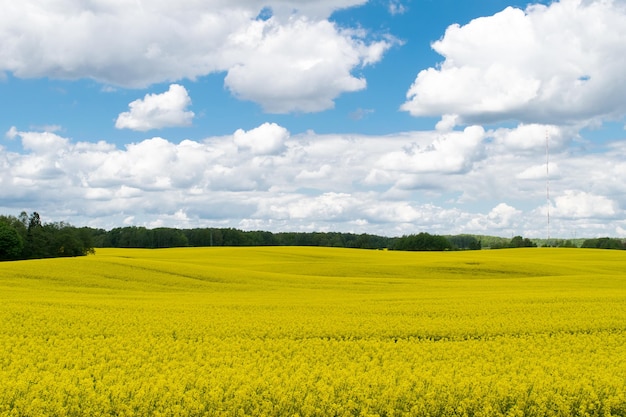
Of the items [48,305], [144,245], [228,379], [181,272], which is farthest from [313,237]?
[228,379]

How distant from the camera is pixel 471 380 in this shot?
984 cm

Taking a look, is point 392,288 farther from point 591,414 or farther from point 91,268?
point 591,414

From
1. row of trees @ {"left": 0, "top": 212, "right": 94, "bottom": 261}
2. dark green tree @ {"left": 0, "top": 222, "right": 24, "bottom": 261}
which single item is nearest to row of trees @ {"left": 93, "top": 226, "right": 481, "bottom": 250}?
row of trees @ {"left": 0, "top": 212, "right": 94, "bottom": 261}

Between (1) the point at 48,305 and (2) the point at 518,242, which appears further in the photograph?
(2) the point at 518,242

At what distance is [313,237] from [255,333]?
431ft

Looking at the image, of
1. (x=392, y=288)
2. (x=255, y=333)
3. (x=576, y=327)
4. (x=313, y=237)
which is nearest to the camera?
(x=255, y=333)

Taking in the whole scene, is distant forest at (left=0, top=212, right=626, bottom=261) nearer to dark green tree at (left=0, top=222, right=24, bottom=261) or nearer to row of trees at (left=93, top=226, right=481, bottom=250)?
row of trees at (left=93, top=226, right=481, bottom=250)

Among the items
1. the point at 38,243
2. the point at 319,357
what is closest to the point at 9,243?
the point at 38,243

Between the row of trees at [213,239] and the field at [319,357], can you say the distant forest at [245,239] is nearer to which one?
the row of trees at [213,239]

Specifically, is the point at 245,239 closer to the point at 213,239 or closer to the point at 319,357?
the point at 213,239

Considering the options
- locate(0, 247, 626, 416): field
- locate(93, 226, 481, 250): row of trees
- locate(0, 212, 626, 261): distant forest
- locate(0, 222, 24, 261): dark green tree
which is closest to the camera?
locate(0, 247, 626, 416): field

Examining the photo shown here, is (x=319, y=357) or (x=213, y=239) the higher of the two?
(x=213, y=239)

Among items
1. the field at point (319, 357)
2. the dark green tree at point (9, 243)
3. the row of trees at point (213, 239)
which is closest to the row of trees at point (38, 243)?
the dark green tree at point (9, 243)

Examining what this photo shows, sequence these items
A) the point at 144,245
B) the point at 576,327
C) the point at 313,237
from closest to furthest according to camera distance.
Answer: the point at 576,327 < the point at 144,245 < the point at 313,237
